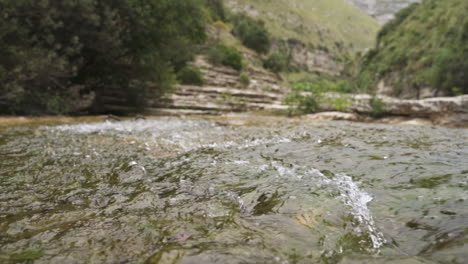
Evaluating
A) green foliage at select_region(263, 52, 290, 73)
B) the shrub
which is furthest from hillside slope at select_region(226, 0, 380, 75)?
the shrub

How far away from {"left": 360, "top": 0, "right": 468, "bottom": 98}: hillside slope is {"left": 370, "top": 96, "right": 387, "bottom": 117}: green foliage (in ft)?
18.1

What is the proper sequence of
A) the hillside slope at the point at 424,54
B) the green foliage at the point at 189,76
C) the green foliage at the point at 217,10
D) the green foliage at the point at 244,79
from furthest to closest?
the green foliage at the point at 217,10
the green foliage at the point at 244,79
the green foliage at the point at 189,76
the hillside slope at the point at 424,54

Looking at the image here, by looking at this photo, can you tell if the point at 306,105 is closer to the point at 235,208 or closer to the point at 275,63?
the point at 235,208

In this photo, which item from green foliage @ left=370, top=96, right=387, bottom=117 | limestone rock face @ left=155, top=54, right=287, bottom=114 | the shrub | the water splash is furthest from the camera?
limestone rock face @ left=155, top=54, right=287, bottom=114

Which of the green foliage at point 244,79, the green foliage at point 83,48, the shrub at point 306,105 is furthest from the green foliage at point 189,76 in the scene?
the shrub at point 306,105

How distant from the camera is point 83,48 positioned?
15.1 m

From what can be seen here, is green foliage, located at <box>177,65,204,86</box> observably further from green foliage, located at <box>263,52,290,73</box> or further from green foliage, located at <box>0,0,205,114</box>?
green foliage, located at <box>263,52,290,73</box>

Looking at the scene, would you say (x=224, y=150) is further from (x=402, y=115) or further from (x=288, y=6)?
(x=288, y=6)

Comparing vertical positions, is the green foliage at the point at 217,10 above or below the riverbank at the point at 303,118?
above

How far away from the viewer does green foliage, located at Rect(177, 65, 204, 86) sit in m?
24.3

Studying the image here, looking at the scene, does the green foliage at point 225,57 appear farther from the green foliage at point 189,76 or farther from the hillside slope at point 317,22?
the hillside slope at point 317,22

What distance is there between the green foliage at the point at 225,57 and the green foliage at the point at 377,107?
16.7 m

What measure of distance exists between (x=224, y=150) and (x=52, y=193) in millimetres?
3365

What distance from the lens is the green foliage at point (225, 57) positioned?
30578mm
